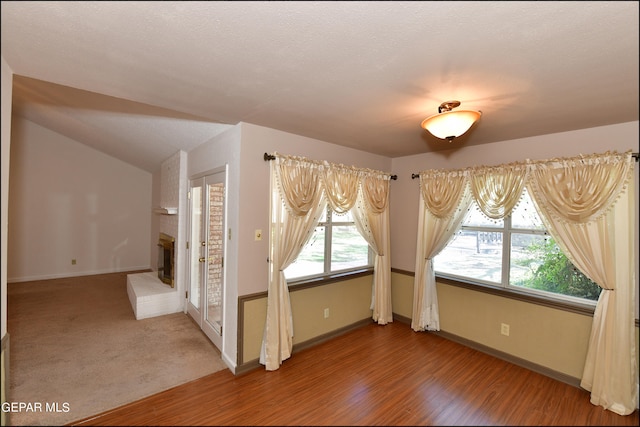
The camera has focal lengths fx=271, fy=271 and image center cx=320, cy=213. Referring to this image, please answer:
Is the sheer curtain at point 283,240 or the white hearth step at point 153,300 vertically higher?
the sheer curtain at point 283,240

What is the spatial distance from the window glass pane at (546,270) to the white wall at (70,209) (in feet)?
23.5

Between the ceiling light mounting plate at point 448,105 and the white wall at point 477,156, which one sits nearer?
the white wall at point 477,156

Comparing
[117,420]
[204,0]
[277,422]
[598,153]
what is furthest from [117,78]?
[598,153]

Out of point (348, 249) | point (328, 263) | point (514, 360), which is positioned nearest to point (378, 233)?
point (348, 249)

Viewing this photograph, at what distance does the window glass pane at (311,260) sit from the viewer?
296 centimetres

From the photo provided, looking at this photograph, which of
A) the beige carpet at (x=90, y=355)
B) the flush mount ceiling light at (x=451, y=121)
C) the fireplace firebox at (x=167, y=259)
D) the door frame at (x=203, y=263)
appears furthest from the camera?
the fireplace firebox at (x=167, y=259)

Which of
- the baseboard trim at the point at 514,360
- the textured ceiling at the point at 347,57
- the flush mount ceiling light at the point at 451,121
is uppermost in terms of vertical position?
the textured ceiling at the point at 347,57

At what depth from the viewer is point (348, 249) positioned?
3510 millimetres

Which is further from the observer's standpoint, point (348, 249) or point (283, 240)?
point (348, 249)

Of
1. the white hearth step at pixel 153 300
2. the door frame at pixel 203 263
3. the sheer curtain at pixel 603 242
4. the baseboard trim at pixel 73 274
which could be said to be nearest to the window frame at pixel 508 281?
the sheer curtain at pixel 603 242

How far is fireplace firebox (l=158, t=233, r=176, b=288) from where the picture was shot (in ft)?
13.6

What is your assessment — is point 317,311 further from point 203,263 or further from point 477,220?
point 477,220

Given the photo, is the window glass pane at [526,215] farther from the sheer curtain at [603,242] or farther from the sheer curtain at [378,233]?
the sheer curtain at [378,233]

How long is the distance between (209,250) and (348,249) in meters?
1.69
